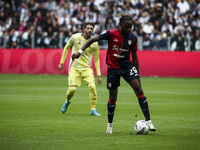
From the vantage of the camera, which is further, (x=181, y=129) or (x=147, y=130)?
(x=181, y=129)

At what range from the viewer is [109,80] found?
30.6ft

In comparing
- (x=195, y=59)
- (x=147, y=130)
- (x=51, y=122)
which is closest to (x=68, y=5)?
(x=195, y=59)

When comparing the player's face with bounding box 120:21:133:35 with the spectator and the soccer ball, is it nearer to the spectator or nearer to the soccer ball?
the soccer ball

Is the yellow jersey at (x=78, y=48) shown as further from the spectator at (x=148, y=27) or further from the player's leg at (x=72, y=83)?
the spectator at (x=148, y=27)

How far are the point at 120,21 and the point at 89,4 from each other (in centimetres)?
2220

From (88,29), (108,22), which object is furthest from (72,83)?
(108,22)

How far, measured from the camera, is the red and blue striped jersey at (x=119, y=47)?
9180mm

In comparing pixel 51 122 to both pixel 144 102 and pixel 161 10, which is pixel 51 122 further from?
pixel 161 10

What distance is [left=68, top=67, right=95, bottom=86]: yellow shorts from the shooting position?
12852mm

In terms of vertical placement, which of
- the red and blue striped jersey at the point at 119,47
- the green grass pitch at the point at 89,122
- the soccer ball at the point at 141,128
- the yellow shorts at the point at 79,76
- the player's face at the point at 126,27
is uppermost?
the player's face at the point at 126,27

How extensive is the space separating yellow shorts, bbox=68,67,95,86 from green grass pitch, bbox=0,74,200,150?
0.87 metres

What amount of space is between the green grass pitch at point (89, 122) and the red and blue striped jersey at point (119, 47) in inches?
54.0

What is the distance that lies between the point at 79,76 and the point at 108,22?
54.9ft

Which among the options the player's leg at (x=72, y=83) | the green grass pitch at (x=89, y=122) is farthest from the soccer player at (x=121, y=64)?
the player's leg at (x=72, y=83)
